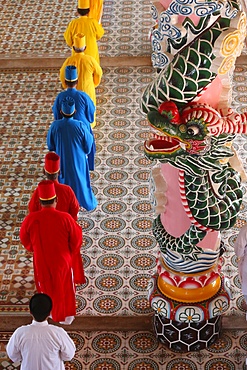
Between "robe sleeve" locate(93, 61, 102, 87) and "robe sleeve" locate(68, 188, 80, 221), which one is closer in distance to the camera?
"robe sleeve" locate(68, 188, 80, 221)

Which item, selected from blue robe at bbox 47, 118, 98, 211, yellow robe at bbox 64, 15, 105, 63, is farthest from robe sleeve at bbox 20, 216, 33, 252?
yellow robe at bbox 64, 15, 105, 63

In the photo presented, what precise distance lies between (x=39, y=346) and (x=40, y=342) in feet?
0.09

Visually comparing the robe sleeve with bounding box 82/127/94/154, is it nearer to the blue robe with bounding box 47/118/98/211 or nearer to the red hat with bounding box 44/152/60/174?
the blue robe with bounding box 47/118/98/211

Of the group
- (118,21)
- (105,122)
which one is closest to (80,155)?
(105,122)

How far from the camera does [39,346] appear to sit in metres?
3.96

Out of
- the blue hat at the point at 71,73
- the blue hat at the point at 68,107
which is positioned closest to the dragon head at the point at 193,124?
the blue hat at the point at 68,107

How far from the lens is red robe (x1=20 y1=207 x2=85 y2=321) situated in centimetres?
471

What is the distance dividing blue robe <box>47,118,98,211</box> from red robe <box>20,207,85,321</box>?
1.12 m

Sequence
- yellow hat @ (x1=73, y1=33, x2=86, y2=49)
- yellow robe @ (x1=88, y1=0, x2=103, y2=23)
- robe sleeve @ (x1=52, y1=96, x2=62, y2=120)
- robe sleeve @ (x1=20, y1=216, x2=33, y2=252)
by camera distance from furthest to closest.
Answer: yellow robe @ (x1=88, y1=0, x2=103, y2=23)
yellow hat @ (x1=73, y1=33, x2=86, y2=49)
robe sleeve @ (x1=52, y1=96, x2=62, y2=120)
robe sleeve @ (x1=20, y1=216, x2=33, y2=252)

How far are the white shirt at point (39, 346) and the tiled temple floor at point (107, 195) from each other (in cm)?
84

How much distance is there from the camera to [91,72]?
22.4ft

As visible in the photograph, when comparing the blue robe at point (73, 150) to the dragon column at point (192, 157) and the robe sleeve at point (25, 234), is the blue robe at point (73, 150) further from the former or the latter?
the dragon column at point (192, 157)

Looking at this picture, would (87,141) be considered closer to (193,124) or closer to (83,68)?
(83,68)

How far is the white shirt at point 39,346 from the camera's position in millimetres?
3928
